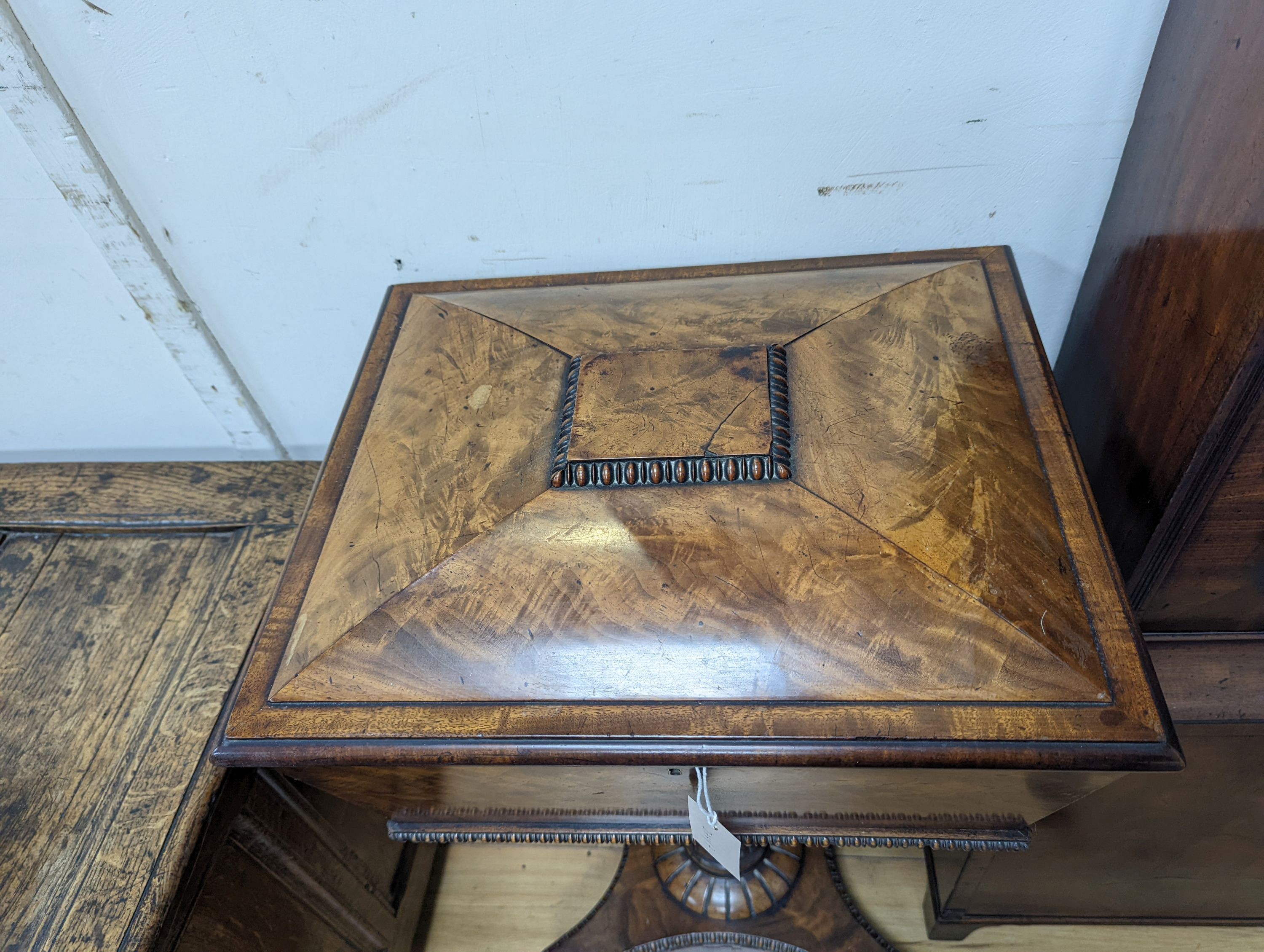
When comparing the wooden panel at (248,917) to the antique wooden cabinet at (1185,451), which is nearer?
the antique wooden cabinet at (1185,451)

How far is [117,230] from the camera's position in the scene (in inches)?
44.3

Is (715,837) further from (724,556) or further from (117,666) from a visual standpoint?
(117,666)

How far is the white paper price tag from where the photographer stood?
29.6 inches

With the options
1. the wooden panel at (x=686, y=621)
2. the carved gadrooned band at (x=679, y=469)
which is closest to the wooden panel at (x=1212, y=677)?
the wooden panel at (x=686, y=621)

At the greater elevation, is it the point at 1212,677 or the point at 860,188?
the point at 860,188

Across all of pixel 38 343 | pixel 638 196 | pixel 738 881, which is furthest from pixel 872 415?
pixel 38 343

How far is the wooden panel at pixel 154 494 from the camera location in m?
1.21

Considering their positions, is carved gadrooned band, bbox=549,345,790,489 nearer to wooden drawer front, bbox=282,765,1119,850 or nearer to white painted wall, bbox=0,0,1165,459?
wooden drawer front, bbox=282,765,1119,850

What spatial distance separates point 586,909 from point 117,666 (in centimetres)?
84

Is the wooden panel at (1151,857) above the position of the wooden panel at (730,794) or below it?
below

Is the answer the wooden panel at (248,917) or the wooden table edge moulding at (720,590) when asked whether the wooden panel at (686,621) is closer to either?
the wooden table edge moulding at (720,590)

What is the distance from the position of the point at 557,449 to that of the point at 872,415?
30cm

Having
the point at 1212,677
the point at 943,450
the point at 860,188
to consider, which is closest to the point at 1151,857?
the point at 1212,677

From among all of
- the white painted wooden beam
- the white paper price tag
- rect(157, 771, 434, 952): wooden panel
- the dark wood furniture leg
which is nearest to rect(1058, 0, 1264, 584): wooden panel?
the white paper price tag
